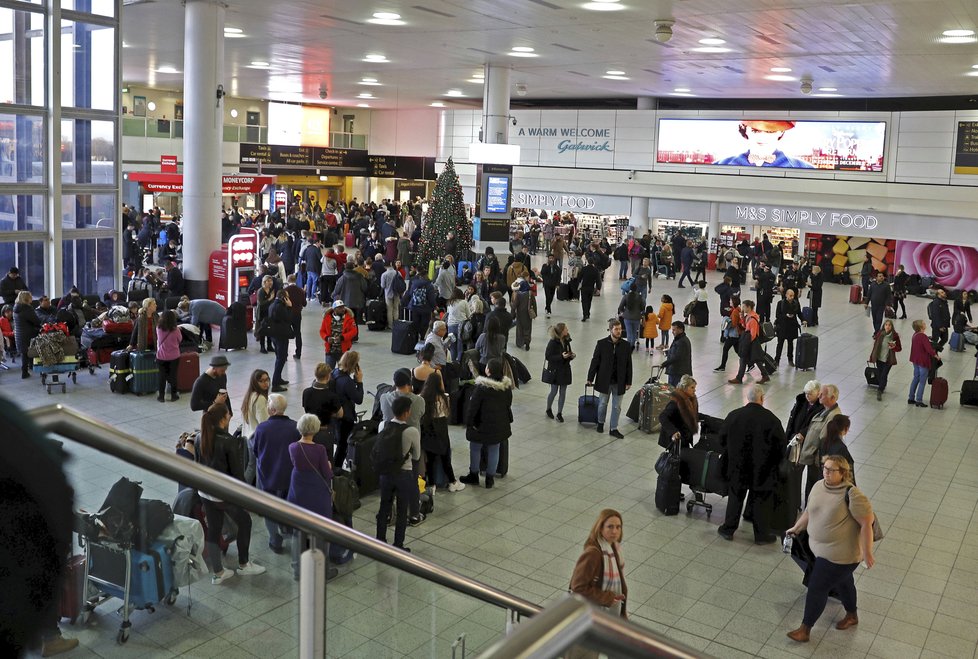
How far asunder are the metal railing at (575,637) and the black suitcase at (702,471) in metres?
8.04

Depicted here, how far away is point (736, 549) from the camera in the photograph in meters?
8.77

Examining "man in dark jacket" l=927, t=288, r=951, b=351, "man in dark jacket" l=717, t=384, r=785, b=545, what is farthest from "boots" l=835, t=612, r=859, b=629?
"man in dark jacket" l=927, t=288, r=951, b=351

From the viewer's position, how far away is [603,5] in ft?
51.1

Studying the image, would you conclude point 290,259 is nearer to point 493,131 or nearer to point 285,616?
point 493,131

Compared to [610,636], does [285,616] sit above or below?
below

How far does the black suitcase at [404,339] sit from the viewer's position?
16719 millimetres

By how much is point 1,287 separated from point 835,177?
25.8 metres

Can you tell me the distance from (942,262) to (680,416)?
83.7ft

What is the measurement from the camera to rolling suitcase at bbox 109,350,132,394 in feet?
43.5

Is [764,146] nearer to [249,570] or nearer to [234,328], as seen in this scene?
[234,328]

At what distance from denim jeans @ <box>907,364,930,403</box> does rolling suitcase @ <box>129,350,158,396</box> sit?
11.4 m

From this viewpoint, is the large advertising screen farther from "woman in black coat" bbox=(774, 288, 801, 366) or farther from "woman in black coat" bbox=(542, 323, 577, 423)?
"woman in black coat" bbox=(542, 323, 577, 423)

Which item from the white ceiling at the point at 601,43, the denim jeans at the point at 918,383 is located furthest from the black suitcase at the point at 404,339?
the denim jeans at the point at 918,383

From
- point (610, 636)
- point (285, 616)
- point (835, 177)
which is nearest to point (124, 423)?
point (285, 616)
